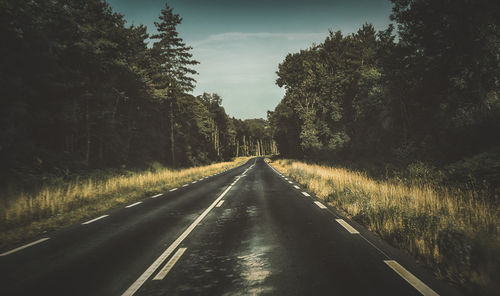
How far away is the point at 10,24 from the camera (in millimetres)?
13242

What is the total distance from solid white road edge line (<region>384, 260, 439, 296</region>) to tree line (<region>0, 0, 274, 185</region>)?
15.8 meters

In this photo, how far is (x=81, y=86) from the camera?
19672 millimetres

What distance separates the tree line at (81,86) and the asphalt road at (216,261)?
10838mm

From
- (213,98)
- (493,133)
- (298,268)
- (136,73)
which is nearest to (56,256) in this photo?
(298,268)

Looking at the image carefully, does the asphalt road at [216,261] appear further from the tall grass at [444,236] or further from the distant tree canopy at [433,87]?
the distant tree canopy at [433,87]

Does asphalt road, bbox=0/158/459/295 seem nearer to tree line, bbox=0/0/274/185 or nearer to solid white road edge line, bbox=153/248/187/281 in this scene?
solid white road edge line, bbox=153/248/187/281

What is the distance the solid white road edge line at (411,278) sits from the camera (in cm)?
282

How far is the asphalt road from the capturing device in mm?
3037

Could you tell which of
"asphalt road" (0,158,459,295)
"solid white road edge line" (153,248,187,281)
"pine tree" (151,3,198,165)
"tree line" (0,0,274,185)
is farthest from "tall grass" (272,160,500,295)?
"pine tree" (151,3,198,165)

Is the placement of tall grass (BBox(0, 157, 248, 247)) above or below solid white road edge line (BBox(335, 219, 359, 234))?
above

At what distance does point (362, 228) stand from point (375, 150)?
81.3 feet

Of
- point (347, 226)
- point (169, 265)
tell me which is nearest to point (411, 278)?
point (347, 226)

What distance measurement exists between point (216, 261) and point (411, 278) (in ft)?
8.90

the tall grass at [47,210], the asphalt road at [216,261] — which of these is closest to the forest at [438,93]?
the asphalt road at [216,261]
